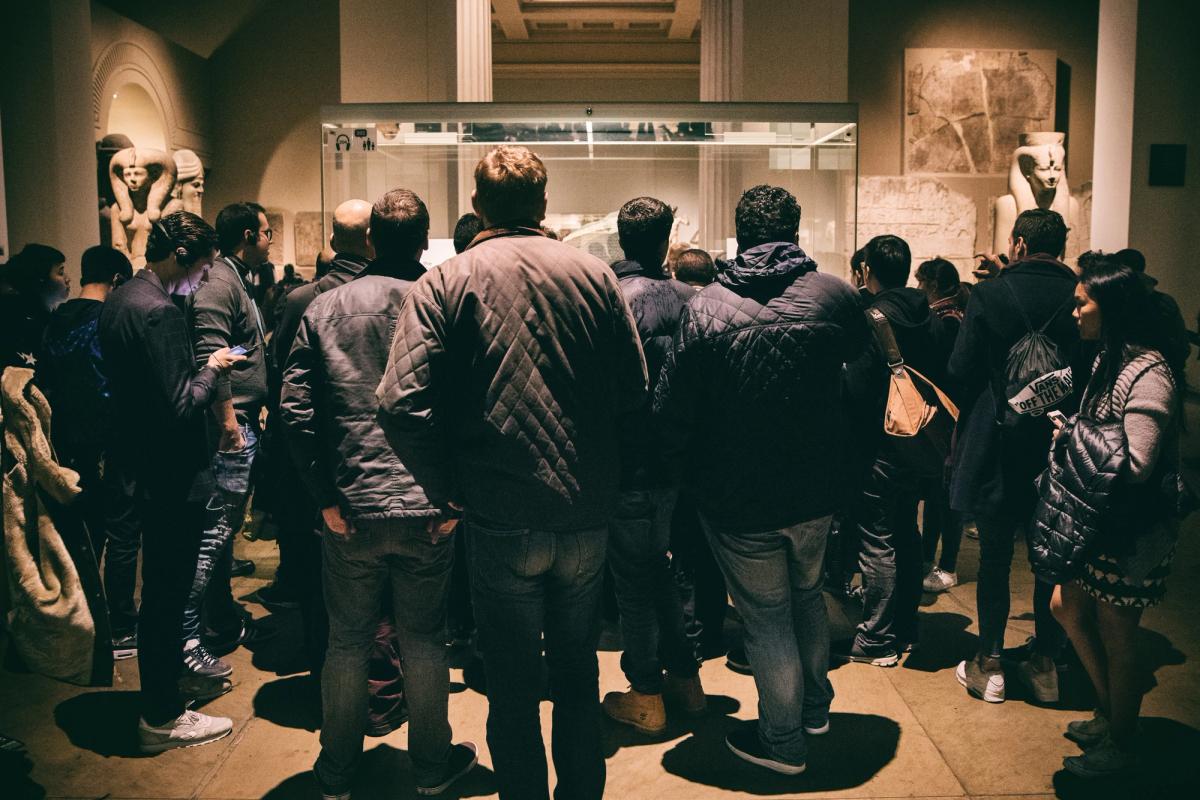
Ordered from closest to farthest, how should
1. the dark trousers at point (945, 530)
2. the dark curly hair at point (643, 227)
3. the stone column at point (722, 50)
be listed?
the dark curly hair at point (643, 227), the dark trousers at point (945, 530), the stone column at point (722, 50)

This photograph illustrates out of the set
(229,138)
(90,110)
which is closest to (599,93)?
(229,138)

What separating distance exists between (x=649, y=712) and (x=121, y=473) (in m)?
2.27

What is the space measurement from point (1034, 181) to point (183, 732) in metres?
9.93

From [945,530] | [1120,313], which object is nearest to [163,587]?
[1120,313]

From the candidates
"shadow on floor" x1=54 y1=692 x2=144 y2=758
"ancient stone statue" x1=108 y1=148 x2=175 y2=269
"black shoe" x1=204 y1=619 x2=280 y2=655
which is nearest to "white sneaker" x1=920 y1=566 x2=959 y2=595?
"black shoe" x1=204 y1=619 x2=280 y2=655

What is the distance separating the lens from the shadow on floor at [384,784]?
126 inches

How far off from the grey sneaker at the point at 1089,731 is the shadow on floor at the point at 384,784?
2.04 meters

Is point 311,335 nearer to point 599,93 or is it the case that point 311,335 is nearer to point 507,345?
point 507,345

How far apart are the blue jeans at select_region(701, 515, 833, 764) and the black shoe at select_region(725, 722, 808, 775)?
0.07 ft

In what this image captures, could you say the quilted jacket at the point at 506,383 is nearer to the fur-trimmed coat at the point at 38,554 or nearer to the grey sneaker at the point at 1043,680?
the fur-trimmed coat at the point at 38,554

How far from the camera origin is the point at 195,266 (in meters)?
3.85

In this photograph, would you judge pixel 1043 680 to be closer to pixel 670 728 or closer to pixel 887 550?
pixel 887 550

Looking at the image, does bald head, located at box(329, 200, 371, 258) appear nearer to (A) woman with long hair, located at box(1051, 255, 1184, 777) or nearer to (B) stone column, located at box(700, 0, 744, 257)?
(A) woman with long hair, located at box(1051, 255, 1184, 777)

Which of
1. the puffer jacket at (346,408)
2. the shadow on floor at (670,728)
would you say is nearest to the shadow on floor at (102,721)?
the puffer jacket at (346,408)
